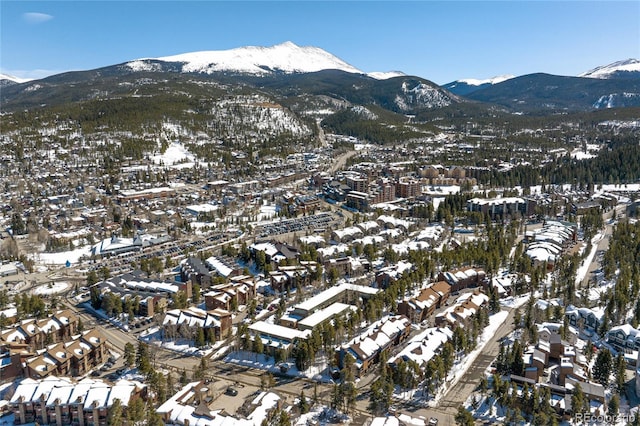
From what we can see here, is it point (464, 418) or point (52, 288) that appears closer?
point (464, 418)

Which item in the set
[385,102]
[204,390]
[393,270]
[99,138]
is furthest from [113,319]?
[385,102]

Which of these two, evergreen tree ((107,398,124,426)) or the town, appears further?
the town

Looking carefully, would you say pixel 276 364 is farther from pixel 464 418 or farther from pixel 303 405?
pixel 464 418

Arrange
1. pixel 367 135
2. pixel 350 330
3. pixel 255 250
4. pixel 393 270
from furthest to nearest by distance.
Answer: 1. pixel 367 135
2. pixel 255 250
3. pixel 393 270
4. pixel 350 330

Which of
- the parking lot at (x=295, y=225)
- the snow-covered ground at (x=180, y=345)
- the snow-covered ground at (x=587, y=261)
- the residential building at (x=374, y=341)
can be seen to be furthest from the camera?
the parking lot at (x=295, y=225)

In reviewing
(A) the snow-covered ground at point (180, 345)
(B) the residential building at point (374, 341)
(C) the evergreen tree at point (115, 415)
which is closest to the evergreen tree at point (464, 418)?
(B) the residential building at point (374, 341)

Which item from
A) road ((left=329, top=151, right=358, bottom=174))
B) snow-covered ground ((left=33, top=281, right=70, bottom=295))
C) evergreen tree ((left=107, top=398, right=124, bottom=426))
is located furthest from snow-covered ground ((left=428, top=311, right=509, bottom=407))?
road ((left=329, top=151, right=358, bottom=174))

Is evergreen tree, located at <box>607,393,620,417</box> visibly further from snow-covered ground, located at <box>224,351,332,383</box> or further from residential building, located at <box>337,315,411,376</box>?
snow-covered ground, located at <box>224,351,332,383</box>

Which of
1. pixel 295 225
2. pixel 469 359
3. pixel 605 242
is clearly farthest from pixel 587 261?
pixel 295 225

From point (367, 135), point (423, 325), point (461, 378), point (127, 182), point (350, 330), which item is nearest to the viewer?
point (461, 378)

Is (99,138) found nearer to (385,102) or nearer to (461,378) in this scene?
(461,378)

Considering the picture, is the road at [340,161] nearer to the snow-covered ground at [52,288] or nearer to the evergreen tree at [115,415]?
the snow-covered ground at [52,288]
